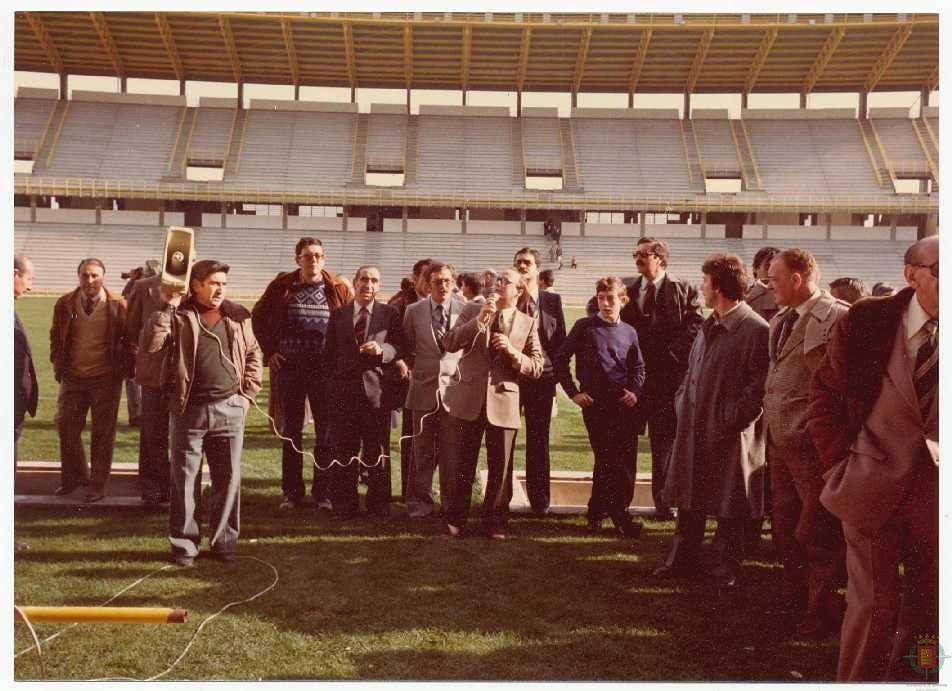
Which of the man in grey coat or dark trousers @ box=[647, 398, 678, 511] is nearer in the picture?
the man in grey coat

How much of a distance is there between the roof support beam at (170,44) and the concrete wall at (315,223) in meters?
6.48

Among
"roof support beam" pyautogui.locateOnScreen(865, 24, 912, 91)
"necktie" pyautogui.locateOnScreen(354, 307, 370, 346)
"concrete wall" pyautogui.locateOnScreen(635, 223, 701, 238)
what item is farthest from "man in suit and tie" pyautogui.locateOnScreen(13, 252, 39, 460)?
"roof support beam" pyautogui.locateOnScreen(865, 24, 912, 91)

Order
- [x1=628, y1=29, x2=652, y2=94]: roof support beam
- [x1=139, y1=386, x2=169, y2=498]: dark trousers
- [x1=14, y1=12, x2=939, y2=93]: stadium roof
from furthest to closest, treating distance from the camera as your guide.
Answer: [x1=628, y1=29, x2=652, y2=94]: roof support beam → [x1=14, y1=12, x2=939, y2=93]: stadium roof → [x1=139, y1=386, x2=169, y2=498]: dark trousers

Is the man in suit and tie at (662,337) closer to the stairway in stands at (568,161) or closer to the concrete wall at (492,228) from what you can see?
the concrete wall at (492,228)

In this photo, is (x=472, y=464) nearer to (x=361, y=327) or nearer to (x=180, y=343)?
(x=361, y=327)

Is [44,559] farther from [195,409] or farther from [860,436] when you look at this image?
[860,436]

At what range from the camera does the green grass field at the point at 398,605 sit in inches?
117

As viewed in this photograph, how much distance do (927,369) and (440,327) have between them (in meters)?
3.02

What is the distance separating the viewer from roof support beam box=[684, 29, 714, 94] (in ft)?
84.7

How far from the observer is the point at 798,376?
330 centimetres

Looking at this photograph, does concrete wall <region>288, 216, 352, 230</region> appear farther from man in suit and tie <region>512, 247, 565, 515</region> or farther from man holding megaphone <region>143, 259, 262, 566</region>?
man holding megaphone <region>143, 259, 262, 566</region>

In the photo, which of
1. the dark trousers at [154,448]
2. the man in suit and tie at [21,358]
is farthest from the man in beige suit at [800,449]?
the dark trousers at [154,448]

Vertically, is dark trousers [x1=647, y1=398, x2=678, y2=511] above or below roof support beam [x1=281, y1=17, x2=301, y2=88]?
below

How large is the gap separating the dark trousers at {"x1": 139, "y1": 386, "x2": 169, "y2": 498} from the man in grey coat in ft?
10.0
